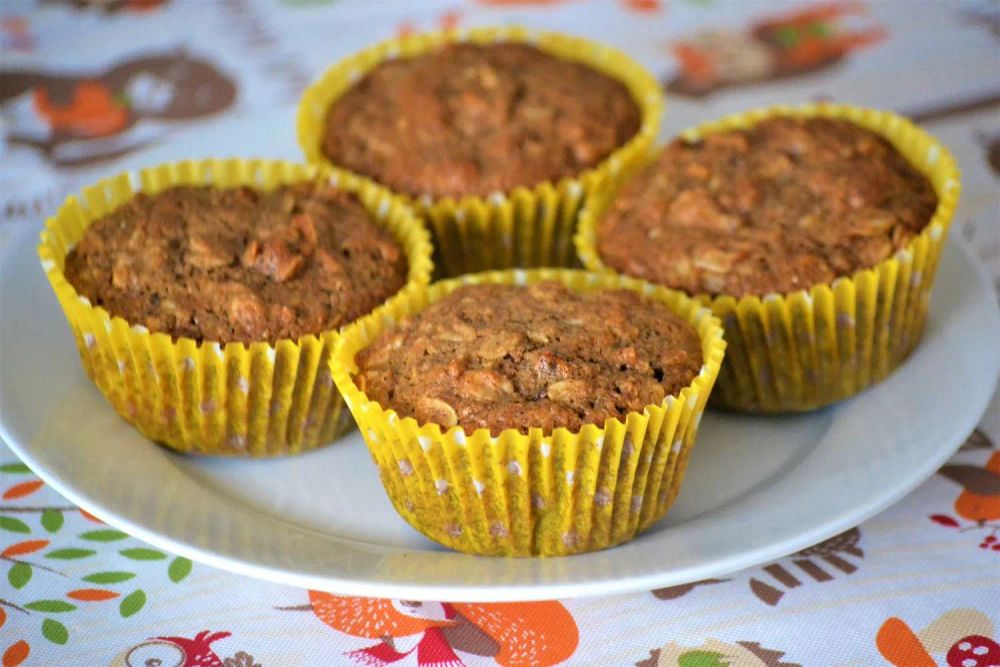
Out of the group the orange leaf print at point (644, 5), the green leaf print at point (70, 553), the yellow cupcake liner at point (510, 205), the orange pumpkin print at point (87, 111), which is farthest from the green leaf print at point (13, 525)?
the orange leaf print at point (644, 5)

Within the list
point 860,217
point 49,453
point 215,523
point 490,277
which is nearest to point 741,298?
point 860,217

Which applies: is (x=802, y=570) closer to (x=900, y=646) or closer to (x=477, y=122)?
(x=900, y=646)

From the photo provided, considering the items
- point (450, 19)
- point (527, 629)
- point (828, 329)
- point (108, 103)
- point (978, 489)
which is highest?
point (450, 19)

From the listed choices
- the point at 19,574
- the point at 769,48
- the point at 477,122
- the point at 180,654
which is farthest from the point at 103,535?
the point at 769,48

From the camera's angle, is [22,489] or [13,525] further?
[22,489]

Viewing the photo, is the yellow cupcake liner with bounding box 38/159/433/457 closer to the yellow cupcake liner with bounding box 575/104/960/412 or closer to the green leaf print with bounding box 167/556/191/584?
the green leaf print with bounding box 167/556/191/584

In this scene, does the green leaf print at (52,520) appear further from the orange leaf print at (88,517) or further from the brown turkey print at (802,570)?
the brown turkey print at (802,570)

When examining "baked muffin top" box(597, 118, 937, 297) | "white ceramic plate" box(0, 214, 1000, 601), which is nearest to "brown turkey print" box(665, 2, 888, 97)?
"baked muffin top" box(597, 118, 937, 297)
